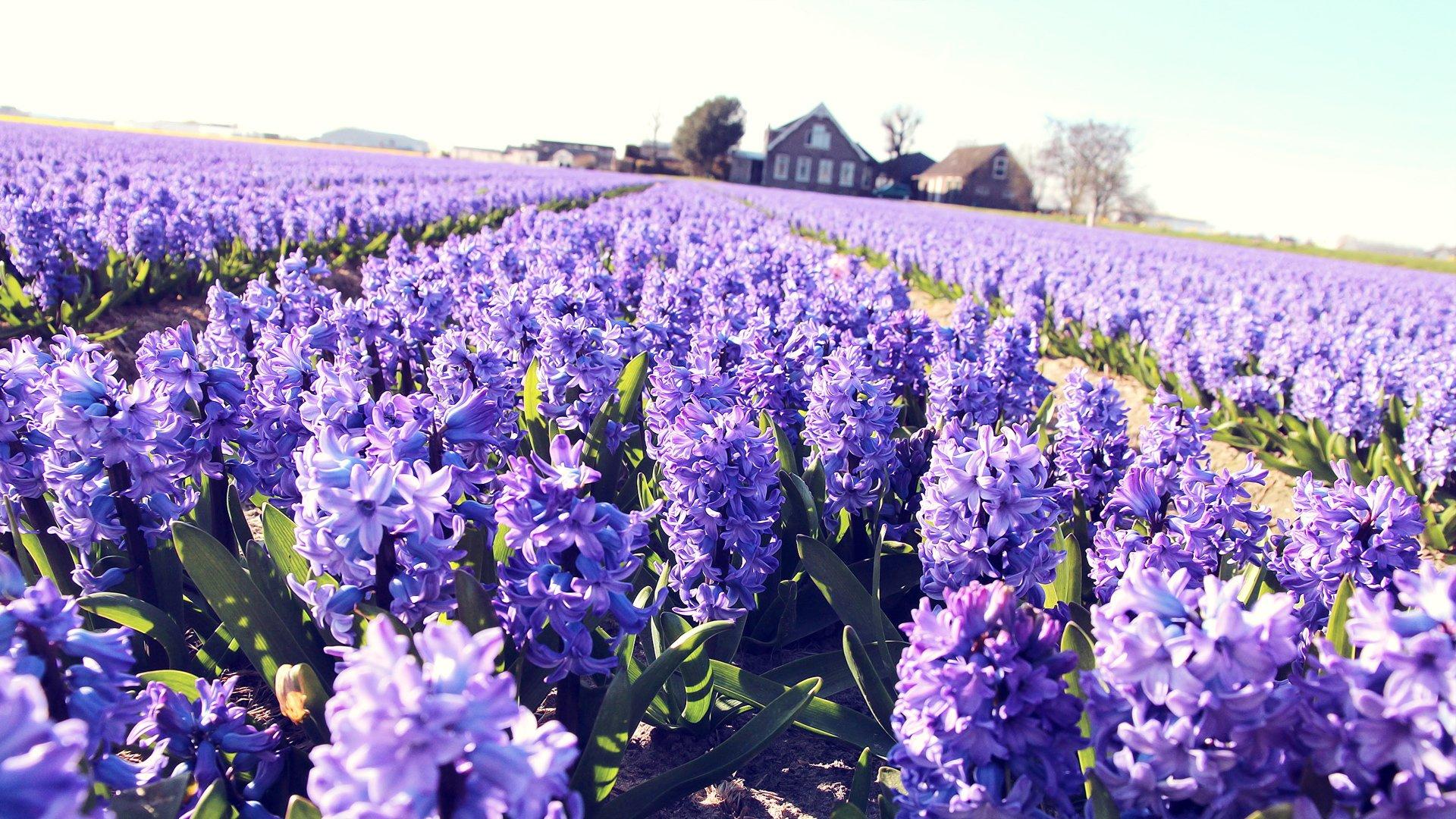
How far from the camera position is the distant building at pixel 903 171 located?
281 feet

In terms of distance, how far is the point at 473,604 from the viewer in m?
1.71

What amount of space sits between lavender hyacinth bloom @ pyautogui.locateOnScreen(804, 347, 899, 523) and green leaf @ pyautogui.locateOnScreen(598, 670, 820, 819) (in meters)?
1.11

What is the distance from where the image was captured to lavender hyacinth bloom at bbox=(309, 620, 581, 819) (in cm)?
98

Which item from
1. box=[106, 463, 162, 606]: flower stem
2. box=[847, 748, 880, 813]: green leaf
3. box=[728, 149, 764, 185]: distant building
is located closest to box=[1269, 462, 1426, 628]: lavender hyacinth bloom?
box=[847, 748, 880, 813]: green leaf

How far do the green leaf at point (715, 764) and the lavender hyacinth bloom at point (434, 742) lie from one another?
865 millimetres

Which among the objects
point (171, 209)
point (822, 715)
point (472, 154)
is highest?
point (472, 154)

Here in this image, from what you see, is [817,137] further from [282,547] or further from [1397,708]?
[1397,708]

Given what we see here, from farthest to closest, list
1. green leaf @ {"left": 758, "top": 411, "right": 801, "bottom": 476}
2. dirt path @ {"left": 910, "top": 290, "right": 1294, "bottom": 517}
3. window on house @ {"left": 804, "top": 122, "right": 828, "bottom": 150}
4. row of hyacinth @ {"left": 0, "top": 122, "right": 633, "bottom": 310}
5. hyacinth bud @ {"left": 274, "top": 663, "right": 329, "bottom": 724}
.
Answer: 1. window on house @ {"left": 804, "top": 122, "right": 828, "bottom": 150}
2. row of hyacinth @ {"left": 0, "top": 122, "right": 633, "bottom": 310}
3. dirt path @ {"left": 910, "top": 290, "right": 1294, "bottom": 517}
4. green leaf @ {"left": 758, "top": 411, "right": 801, "bottom": 476}
5. hyacinth bud @ {"left": 274, "top": 663, "right": 329, "bottom": 724}

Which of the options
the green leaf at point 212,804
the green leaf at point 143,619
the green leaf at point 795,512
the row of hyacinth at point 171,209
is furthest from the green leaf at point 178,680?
the row of hyacinth at point 171,209

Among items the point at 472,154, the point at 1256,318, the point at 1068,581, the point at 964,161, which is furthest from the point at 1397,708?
the point at 964,161

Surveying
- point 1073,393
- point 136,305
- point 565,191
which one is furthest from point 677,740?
point 565,191

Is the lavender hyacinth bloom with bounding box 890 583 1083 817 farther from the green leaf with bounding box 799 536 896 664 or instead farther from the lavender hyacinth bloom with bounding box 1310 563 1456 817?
the green leaf with bounding box 799 536 896 664

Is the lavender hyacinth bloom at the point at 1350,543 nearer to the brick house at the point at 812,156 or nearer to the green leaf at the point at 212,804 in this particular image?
the green leaf at the point at 212,804

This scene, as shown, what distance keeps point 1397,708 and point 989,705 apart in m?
0.57
